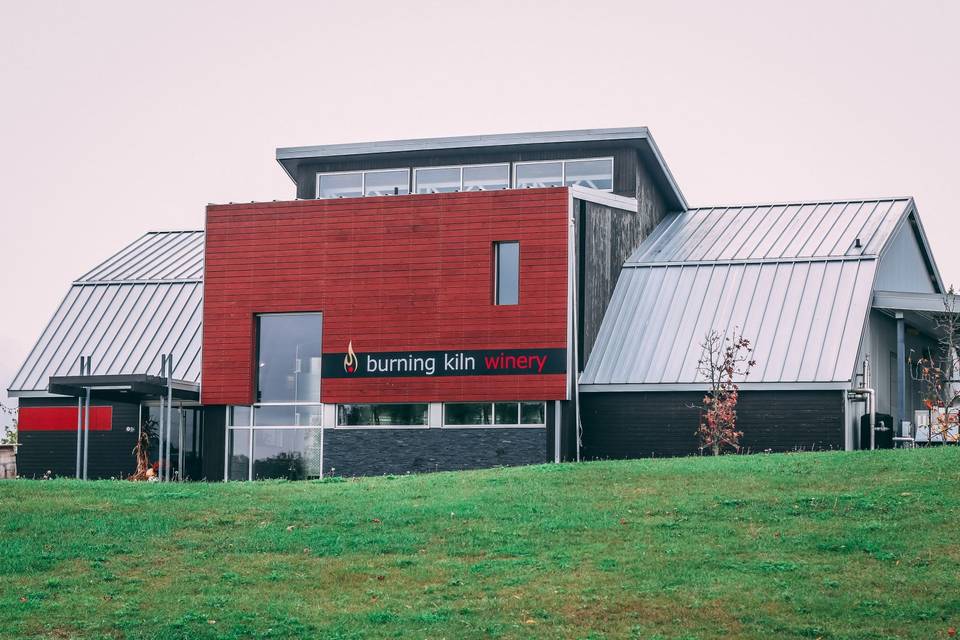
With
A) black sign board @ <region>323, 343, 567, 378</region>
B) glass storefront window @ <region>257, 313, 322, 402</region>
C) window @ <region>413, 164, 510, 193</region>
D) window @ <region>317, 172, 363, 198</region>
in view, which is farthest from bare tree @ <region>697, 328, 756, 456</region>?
window @ <region>317, 172, 363, 198</region>

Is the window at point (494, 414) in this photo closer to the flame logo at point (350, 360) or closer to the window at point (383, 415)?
the window at point (383, 415)

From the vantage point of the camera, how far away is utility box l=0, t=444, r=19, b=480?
41375 millimetres

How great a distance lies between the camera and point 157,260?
152 feet

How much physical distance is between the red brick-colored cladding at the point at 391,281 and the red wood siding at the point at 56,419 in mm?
4828

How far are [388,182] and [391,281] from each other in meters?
5.91

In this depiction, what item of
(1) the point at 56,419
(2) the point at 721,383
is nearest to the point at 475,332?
(2) the point at 721,383

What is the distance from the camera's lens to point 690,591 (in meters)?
16.5

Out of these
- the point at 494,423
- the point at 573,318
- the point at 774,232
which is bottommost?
the point at 494,423

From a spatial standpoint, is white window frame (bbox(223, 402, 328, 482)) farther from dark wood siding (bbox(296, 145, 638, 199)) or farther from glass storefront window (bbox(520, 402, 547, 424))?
dark wood siding (bbox(296, 145, 638, 199))

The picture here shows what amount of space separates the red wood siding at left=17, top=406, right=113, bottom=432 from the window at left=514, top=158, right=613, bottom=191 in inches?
550

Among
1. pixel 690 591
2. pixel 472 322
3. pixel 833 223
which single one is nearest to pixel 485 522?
pixel 690 591

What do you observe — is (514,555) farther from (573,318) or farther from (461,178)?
(461,178)

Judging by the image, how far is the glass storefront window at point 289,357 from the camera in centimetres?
3566

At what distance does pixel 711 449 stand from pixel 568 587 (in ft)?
57.5
